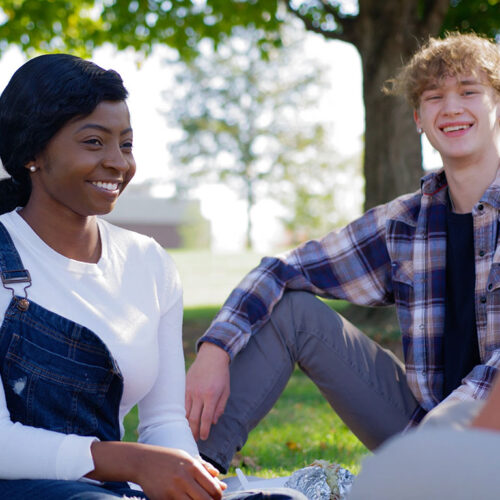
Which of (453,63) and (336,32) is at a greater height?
(336,32)

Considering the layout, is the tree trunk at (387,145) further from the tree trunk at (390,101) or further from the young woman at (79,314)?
the young woman at (79,314)

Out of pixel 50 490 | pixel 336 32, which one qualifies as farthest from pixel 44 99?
pixel 336 32

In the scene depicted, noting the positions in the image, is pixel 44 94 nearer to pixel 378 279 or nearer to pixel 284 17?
pixel 378 279

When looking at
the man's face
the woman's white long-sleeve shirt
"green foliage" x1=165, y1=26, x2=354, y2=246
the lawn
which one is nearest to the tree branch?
the lawn

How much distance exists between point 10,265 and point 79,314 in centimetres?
24

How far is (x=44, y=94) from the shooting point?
2.25 m

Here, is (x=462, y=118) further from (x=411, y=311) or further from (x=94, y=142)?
(x=94, y=142)

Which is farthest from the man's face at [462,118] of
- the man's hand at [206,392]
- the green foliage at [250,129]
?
the green foliage at [250,129]

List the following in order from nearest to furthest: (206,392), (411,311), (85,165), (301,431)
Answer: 1. (85,165)
2. (206,392)
3. (411,311)
4. (301,431)

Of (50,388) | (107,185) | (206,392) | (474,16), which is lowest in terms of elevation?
(206,392)

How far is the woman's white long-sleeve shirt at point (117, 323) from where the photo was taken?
203 centimetres

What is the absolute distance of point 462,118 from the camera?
319 cm

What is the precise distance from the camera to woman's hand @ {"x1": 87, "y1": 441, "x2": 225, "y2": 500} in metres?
2.03

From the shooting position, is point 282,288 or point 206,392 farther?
point 282,288
